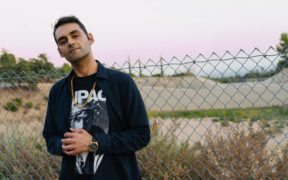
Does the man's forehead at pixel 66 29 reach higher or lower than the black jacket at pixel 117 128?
higher

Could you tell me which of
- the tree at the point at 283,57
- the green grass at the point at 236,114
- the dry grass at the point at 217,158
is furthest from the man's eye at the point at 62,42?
the green grass at the point at 236,114

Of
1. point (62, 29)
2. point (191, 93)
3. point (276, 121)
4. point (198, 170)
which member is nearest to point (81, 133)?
point (62, 29)

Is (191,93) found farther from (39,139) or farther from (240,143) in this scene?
(39,139)

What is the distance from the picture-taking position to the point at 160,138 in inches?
147

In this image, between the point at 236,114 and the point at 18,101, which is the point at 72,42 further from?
the point at 18,101

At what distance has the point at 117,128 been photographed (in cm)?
181

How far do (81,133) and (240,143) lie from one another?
5.53 ft

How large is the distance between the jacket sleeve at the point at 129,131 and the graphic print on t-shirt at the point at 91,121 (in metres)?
0.05

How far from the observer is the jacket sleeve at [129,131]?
172 centimetres

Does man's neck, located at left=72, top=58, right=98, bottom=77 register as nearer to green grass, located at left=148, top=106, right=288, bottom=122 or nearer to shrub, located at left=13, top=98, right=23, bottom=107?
green grass, located at left=148, top=106, right=288, bottom=122

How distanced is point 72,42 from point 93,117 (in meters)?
0.38

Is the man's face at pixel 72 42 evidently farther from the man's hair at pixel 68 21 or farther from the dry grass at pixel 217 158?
the dry grass at pixel 217 158

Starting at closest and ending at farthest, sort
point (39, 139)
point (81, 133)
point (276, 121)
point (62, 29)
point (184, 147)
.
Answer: point (81, 133) → point (62, 29) → point (184, 147) → point (276, 121) → point (39, 139)

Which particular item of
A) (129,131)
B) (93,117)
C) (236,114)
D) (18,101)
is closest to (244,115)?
(236,114)
